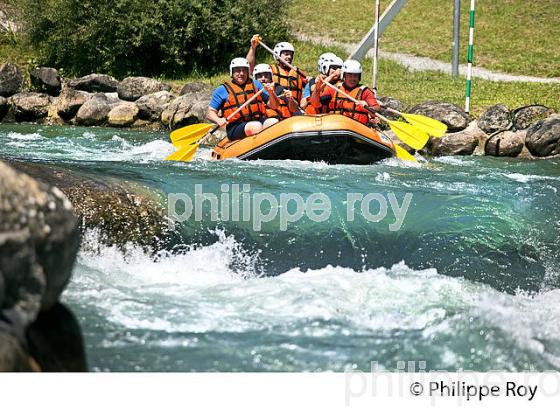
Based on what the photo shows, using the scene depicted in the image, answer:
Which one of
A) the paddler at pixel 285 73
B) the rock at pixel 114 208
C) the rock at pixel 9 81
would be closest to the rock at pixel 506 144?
the paddler at pixel 285 73

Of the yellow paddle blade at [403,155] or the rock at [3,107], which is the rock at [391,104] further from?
the rock at [3,107]

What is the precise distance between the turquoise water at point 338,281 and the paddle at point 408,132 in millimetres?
678

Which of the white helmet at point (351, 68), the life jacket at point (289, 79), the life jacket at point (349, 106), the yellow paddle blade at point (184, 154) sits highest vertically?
the white helmet at point (351, 68)

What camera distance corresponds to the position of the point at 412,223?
20.6 feet

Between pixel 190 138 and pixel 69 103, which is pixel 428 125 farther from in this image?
pixel 69 103

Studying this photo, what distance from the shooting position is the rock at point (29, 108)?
13609 millimetres

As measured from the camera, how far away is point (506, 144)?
1023 centimetres

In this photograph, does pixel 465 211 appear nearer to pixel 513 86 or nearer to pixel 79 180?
pixel 79 180

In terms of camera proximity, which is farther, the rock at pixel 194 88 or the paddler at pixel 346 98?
the rock at pixel 194 88

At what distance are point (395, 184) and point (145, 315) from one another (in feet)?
12.4

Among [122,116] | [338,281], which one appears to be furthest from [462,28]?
[338,281]

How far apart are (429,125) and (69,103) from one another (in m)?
6.55

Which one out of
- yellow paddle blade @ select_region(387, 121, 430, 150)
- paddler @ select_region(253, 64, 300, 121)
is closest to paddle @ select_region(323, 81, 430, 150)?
yellow paddle blade @ select_region(387, 121, 430, 150)
